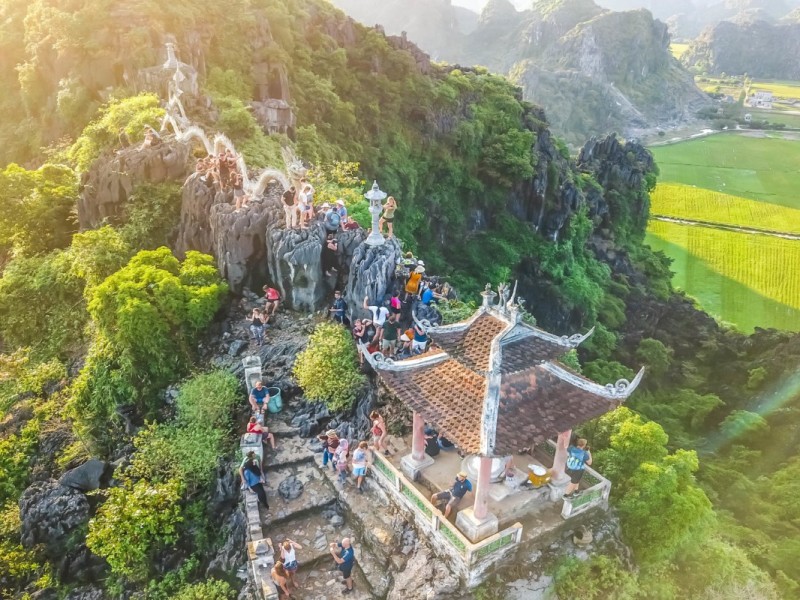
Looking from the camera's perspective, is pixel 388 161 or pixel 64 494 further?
pixel 388 161

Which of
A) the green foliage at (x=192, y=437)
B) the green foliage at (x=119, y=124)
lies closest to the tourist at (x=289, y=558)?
the green foliage at (x=192, y=437)

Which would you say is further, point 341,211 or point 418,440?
point 341,211

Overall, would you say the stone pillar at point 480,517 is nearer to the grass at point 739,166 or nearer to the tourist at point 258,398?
the tourist at point 258,398

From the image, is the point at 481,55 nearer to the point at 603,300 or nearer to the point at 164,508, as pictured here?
the point at 603,300

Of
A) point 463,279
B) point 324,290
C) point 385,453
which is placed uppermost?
point 324,290

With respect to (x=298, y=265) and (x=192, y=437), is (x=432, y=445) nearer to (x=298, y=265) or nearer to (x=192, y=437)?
(x=192, y=437)

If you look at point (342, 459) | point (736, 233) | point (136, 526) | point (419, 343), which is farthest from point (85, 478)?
point (736, 233)

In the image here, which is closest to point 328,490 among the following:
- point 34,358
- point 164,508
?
point 164,508
